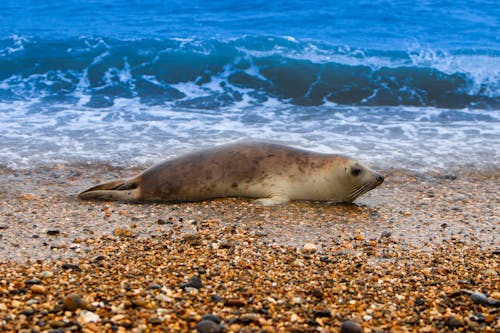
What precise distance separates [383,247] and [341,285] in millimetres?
→ 1048

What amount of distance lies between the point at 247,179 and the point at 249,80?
8621 millimetres

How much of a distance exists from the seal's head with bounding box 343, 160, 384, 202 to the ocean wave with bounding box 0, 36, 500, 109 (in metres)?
6.26

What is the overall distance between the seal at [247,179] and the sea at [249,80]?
1.77 metres

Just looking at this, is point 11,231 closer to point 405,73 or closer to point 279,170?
point 279,170

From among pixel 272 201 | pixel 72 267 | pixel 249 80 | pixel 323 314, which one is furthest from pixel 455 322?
pixel 249 80

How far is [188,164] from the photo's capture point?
20.2 ft

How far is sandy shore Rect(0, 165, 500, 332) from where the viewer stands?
10.2ft

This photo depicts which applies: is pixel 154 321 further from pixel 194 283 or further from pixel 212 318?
pixel 194 283

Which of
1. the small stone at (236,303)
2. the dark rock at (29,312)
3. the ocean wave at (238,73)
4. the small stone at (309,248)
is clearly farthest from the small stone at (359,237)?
the ocean wave at (238,73)

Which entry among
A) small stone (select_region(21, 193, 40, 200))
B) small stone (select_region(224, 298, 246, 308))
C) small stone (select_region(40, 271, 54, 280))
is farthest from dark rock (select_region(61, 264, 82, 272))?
small stone (select_region(21, 193, 40, 200))

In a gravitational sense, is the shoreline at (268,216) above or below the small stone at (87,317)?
below

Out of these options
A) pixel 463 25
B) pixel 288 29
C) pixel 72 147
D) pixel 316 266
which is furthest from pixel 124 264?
pixel 463 25

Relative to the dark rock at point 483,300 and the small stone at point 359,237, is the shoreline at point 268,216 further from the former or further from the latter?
the dark rock at point 483,300

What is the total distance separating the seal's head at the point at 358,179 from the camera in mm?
6008
